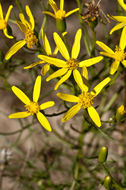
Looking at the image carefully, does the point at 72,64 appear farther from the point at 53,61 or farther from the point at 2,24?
the point at 2,24

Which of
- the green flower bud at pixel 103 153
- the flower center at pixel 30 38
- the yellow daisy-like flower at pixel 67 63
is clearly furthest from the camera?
the flower center at pixel 30 38

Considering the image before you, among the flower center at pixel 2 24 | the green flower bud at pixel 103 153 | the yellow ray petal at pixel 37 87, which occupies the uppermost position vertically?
the flower center at pixel 2 24

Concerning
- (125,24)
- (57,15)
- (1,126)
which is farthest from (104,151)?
(1,126)

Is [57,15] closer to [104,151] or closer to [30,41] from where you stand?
[30,41]

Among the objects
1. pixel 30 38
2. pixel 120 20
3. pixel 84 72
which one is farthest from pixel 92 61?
pixel 30 38

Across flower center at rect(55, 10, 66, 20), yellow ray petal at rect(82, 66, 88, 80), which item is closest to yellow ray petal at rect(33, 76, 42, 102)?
yellow ray petal at rect(82, 66, 88, 80)

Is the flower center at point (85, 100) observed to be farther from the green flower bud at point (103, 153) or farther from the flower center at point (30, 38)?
the flower center at point (30, 38)

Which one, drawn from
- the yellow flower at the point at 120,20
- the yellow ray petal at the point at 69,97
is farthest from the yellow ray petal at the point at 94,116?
the yellow flower at the point at 120,20

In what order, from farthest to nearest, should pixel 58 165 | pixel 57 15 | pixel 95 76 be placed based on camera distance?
pixel 58 165
pixel 95 76
pixel 57 15

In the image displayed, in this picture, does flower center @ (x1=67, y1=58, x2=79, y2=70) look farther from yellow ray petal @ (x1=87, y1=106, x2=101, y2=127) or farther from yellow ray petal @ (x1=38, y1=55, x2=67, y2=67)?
yellow ray petal @ (x1=87, y1=106, x2=101, y2=127)

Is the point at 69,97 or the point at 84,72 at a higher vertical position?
the point at 84,72

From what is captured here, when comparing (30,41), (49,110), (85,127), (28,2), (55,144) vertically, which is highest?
(28,2)
